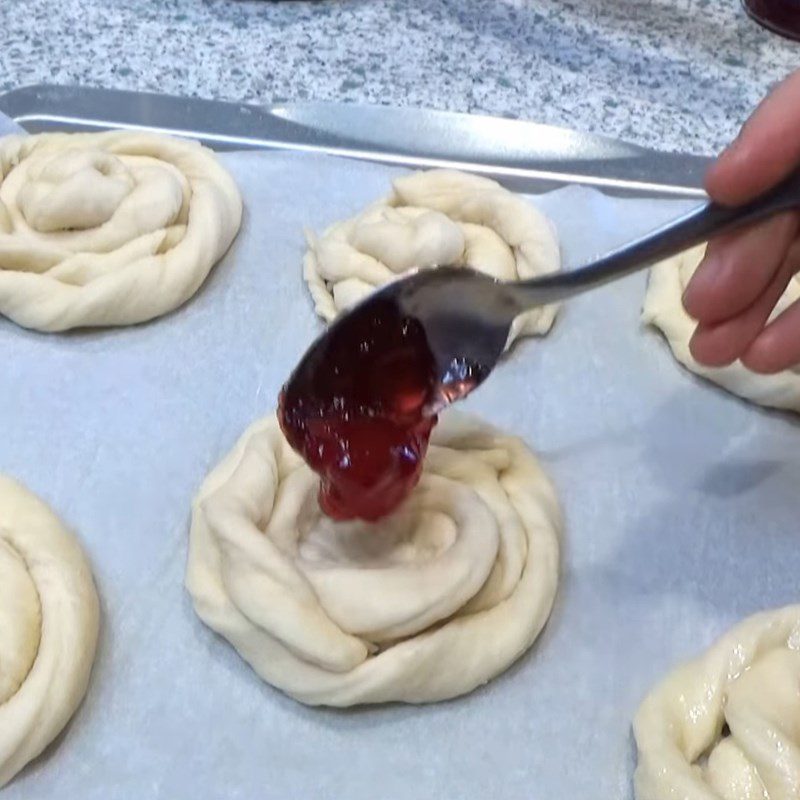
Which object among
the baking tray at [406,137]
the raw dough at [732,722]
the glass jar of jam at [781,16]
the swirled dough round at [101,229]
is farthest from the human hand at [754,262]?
the glass jar of jam at [781,16]

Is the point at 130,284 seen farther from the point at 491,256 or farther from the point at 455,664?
the point at 455,664

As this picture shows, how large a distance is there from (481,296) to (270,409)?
364 millimetres

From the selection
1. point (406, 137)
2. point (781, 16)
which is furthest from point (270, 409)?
point (781, 16)

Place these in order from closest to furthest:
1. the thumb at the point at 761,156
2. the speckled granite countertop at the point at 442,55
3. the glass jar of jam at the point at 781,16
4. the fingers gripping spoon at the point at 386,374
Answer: the thumb at the point at 761,156, the fingers gripping spoon at the point at 386,374, the speckled granite countertop at the point at 442,55, the glass jar of jam at the point at 781,16

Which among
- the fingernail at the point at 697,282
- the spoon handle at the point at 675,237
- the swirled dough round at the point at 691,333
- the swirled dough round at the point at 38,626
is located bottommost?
the swirled dough round at the point at 38,626

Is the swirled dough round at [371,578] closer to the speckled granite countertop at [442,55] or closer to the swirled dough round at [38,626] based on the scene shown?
the swirled dough round at [38,626]

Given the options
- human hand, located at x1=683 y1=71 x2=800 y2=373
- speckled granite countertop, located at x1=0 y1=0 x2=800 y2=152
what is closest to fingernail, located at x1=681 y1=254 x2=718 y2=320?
human hand, located at x1=683 y1=71 x2=800 y2=373

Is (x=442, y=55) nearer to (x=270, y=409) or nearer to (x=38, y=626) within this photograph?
(x=270, y=409)

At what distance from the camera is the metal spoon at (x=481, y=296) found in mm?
807

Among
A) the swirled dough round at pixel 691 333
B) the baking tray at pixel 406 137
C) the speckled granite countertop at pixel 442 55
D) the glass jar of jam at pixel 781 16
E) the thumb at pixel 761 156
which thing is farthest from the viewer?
the glass jar of jam at pixel 781 16

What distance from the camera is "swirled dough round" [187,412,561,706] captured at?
92cm

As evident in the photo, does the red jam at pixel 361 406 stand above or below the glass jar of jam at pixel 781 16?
below

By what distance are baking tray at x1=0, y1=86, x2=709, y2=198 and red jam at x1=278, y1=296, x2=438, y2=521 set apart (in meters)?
0.59

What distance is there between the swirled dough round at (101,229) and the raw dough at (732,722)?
72 cm
